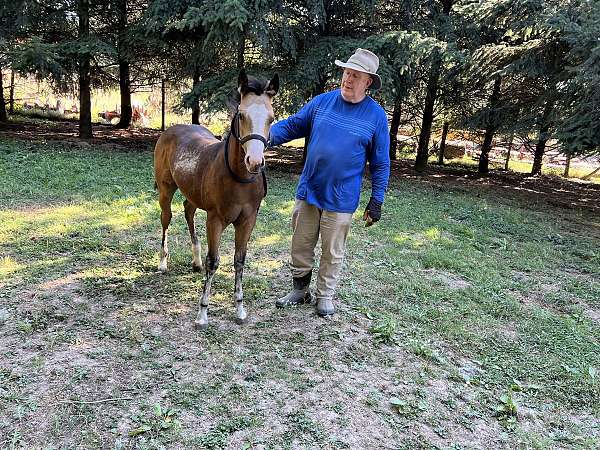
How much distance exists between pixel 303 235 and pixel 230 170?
2.94 feet

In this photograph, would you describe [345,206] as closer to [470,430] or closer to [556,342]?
[470,430]

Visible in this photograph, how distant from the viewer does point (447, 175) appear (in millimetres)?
13383

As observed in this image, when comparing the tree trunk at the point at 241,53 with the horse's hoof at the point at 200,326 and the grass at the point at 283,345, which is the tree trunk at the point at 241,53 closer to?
the grass at the point at 283,345

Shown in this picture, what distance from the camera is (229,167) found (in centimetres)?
330

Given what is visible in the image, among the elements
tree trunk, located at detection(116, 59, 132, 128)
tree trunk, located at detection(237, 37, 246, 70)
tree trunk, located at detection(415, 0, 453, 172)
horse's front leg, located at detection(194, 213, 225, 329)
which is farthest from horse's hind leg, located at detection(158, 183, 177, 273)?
tree trunk, located at detection(116, 59, 132, 128)

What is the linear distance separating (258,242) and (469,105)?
30.6ft

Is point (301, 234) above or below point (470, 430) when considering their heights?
above

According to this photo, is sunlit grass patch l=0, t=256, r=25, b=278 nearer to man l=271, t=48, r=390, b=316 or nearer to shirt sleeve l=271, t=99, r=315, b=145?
man l=271, t=48, r=390, b=316

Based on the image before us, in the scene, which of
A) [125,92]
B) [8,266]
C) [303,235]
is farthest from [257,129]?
[125,92]

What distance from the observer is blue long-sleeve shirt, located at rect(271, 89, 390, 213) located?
3.40 meters

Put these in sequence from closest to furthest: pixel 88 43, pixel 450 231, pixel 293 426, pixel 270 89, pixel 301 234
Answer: pixel 293 426 < pixel 270 89 < pixel 301 234 < pixel 450 231 < pixel 88 43

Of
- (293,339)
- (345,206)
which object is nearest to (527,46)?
(345,206)

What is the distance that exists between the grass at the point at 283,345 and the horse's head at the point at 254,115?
1387mm

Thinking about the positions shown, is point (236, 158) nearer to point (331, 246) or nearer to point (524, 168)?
point (331, 246)
